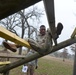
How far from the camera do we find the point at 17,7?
2.58 feet

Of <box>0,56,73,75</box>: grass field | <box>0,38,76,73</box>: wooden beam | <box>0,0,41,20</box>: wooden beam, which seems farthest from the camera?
<box>0,56,73,75</box>: grass field

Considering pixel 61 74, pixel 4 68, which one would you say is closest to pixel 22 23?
pixel 61 74

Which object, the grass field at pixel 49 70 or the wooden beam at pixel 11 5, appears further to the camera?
the grass field at pixel 49 70

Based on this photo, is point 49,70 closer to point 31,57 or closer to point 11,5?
point 31,57

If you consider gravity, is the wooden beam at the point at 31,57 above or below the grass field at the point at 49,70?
below

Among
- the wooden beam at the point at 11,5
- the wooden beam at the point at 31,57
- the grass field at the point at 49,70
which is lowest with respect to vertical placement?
the wooden beam at the point at 11,5

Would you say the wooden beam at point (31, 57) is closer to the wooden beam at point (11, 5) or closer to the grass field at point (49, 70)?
the wooden beam at point (11, 5)

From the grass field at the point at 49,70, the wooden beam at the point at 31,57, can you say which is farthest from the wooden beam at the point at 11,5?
the grass field at the point at 49,70

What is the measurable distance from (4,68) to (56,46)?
0.70 metres

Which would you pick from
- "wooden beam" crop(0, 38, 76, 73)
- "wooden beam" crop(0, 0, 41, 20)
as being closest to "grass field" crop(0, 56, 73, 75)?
"wooden beam" crop(0, 38, 76, 73)

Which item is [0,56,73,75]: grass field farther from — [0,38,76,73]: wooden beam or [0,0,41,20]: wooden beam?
[0,0,41,20]: wooden beam

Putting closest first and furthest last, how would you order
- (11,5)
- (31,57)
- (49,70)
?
(11,5) < (31,57) < (49,70)

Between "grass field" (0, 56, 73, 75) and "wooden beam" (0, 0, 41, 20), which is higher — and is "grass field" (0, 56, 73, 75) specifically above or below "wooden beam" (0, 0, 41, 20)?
above

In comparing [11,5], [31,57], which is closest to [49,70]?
[31,57]
